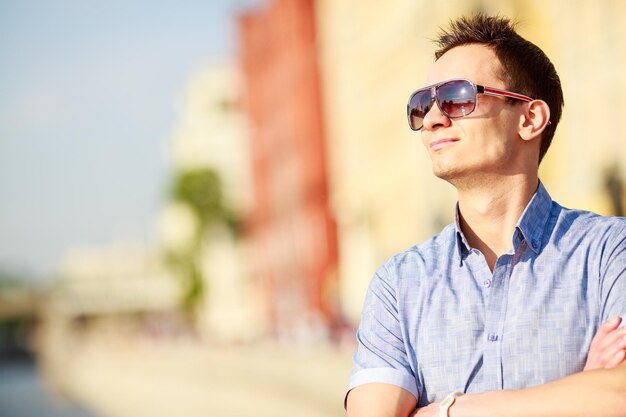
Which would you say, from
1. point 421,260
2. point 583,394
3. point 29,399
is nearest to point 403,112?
point 421,260

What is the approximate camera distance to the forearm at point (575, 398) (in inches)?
94.3

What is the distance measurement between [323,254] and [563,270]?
47.4 metres

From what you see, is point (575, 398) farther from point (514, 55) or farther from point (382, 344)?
point (514, 55)

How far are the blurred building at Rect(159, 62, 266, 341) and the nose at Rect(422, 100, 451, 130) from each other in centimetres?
5452

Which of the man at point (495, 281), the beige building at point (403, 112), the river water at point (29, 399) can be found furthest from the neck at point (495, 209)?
the river water at point (29, 399)

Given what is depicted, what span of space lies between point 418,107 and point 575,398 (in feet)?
2.37

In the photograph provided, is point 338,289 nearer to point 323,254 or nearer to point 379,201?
point 323,254

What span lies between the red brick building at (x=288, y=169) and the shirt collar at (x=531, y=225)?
39.4 metres

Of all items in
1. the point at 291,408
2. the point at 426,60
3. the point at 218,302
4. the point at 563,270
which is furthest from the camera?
the point at 218,302

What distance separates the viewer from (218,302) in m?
78.2

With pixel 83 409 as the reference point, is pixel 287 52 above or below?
above

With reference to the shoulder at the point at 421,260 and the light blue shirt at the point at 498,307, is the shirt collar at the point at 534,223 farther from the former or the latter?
the shoulder at the point at 421,260

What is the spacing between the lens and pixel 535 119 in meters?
2.64

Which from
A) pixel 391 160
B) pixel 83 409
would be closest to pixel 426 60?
pixel 391 160
